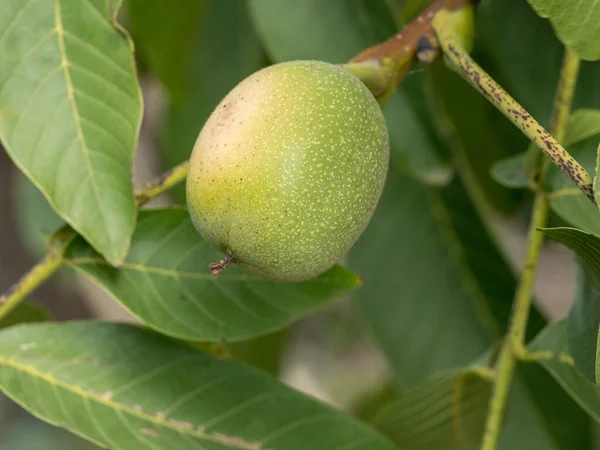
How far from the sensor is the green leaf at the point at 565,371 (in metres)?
0.60

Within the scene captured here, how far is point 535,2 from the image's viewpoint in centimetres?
52

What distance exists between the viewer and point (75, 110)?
60 centimetres

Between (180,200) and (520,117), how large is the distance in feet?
2.85

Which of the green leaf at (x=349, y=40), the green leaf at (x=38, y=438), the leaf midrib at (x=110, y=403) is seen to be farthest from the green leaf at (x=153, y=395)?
the green leaf at (x=38, y=438)

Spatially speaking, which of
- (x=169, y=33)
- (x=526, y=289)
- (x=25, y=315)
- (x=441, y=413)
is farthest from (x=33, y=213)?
(x=526, y=289)

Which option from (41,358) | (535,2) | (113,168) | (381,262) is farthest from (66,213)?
(381,262)

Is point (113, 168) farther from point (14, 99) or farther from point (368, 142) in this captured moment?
point (368, 142)

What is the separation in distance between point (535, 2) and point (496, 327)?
0.58m

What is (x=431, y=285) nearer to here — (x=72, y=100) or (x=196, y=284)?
(x=196, y=284)

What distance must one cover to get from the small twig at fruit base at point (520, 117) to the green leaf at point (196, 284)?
205mm

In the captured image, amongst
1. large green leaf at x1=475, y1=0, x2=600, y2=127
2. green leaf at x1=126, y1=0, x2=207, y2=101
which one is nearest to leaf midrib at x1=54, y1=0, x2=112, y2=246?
large green leaf at x1=475, y1=0, x2=600, y2=127

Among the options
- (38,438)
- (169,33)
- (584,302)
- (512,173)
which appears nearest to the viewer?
(584,302)

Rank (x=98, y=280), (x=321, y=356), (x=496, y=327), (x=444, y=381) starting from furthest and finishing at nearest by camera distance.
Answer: (x=321, y=356) < (x=496, y=327) < (x=444, y=381) < (x=98, y=280)

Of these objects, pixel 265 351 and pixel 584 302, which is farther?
pixel 265 351
